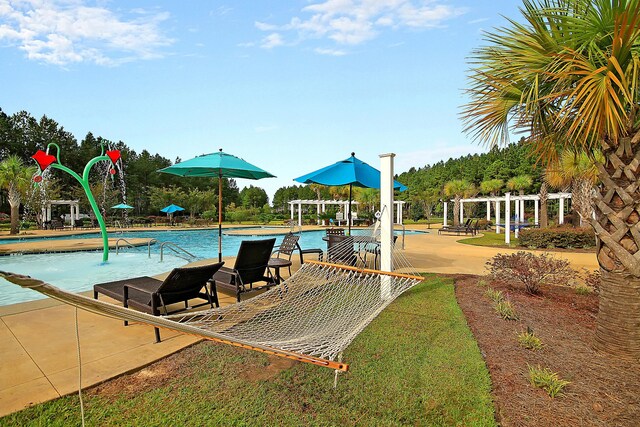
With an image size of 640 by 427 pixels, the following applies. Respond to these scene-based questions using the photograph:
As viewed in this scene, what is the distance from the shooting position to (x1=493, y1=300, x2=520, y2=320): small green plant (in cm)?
401

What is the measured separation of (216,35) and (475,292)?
330 inches

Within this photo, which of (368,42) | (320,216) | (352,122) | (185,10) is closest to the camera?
(185,10)

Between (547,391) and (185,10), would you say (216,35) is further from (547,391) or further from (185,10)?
(547,391)

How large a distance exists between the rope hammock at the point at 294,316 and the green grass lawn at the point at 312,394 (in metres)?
0.26

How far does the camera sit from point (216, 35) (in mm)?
8914

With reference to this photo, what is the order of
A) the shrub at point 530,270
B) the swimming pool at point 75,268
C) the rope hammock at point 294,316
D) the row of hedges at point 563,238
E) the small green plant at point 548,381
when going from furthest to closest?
1. the row of hedges at point 563,238
2. the swimming pool at point 75,268
3. the shrub at point 530,270
4. the small green plant at point 548,381
5. the rope hammock at point 294,316

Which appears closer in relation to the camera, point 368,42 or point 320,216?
point 368,42

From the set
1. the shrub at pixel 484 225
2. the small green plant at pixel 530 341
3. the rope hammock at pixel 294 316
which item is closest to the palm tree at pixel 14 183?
the rope hammock at pixel 294 316

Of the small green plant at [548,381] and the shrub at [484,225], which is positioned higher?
the shrub at [484,225]

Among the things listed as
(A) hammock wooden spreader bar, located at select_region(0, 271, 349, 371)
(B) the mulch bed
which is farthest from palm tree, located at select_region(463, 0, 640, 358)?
(A) hammock wooden spreader bar, located at select_region(0, 271, 349, 371)

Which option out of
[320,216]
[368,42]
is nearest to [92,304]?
[368,42]

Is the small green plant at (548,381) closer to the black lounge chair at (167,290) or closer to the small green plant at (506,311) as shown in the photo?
the small green plant at (506,311)

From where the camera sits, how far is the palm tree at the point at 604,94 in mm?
2658

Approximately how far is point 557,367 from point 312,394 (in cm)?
200
